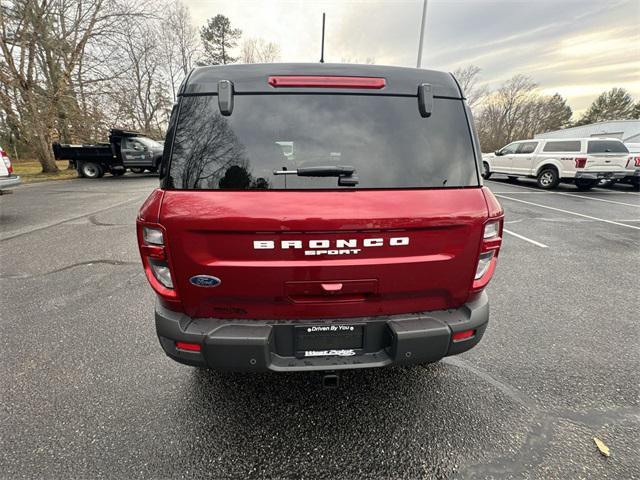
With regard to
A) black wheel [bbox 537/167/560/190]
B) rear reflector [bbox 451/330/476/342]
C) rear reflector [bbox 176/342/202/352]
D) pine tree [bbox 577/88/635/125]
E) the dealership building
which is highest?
pine tree [bbox 577/88/635/125]

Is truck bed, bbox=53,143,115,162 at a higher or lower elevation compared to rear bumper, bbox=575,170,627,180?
higher

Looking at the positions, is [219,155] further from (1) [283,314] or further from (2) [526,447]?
(2) [526,447]

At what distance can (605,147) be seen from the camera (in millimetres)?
11703

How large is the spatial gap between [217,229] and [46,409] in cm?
185

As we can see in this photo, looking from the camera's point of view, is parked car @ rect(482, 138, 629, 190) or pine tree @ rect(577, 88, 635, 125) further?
pine tree @ rect(577, 88, 635, 125)

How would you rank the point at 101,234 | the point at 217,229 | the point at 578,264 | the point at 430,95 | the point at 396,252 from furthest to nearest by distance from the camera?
the point at 101,234 < the point at 578,264 < the point at 430,95 < the point at 396,252 < the point at 217,229

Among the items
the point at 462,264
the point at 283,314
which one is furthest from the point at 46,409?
the point at 462,264

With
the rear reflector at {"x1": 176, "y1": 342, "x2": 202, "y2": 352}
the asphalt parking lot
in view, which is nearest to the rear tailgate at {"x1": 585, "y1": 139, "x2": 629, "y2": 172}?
the asphalt parking lot

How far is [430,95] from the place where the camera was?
179 cm

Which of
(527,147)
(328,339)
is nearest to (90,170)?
(328,339)

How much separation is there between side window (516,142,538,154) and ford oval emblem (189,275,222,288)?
16.3m

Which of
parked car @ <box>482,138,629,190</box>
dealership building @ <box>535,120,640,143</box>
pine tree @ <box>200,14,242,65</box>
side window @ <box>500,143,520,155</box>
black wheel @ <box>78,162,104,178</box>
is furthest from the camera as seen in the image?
pine tree @ <box>200,14,242,65</box>

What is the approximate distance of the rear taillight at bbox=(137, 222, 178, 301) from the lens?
1628 mm

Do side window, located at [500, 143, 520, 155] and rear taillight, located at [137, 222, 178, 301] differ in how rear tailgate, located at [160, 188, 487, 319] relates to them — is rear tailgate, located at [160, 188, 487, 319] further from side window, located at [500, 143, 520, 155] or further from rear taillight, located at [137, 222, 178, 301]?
side window, located at [500, 143, 520, 155]
